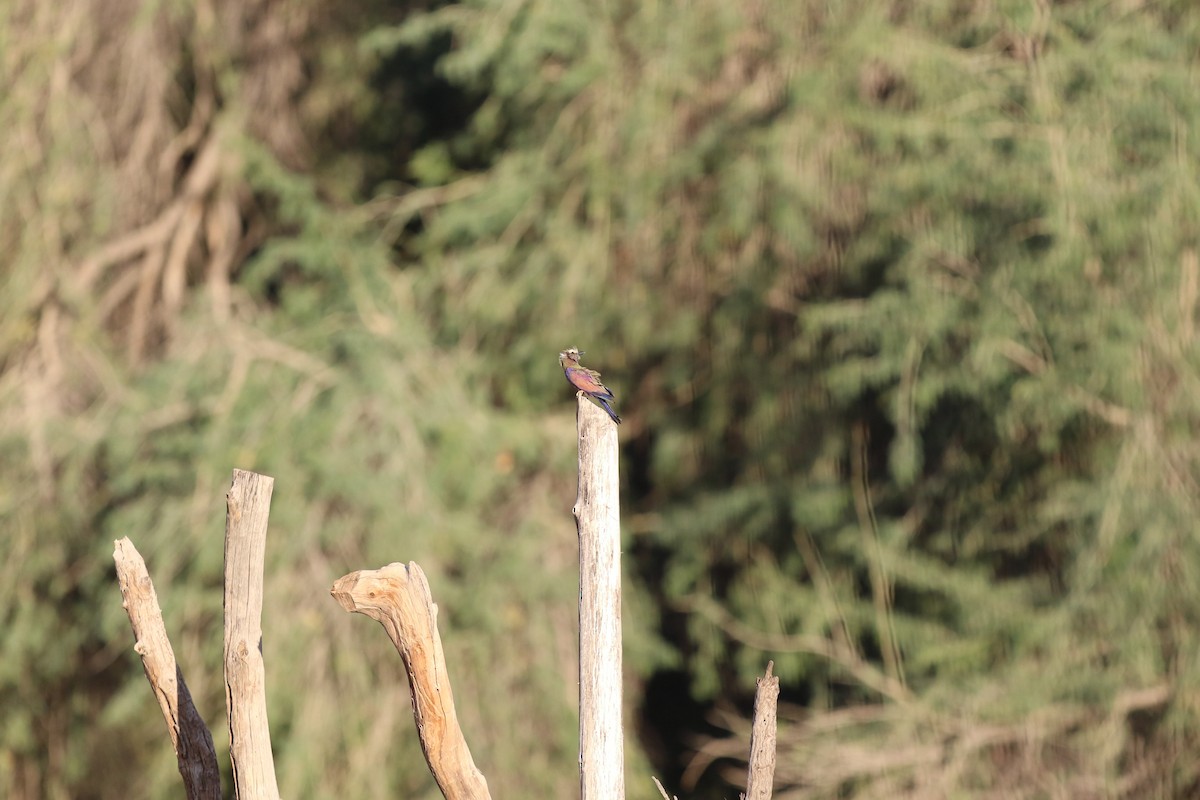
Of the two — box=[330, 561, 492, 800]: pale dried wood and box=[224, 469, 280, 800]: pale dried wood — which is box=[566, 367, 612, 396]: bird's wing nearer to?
box=[330, 561, 492, 800]: pale dried wood

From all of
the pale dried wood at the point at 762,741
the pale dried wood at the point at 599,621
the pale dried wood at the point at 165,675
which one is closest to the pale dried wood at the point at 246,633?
the pale dried wood at the point at 165,675

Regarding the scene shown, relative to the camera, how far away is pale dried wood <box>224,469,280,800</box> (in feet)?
6.84

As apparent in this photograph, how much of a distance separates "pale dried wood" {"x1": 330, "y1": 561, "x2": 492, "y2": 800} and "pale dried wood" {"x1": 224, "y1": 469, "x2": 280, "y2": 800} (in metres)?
0.14

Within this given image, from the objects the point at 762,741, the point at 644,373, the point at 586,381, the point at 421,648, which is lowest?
the point at 644,373

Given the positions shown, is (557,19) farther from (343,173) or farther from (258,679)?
(258,679)

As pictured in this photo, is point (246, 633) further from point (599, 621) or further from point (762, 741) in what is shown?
point (762, 741)

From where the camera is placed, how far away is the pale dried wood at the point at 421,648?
81.2 inches

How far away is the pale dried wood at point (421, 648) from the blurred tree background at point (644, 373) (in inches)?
106

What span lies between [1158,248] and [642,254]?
2121mm

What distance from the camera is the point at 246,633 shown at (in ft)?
7.00

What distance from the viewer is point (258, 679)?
2.16m

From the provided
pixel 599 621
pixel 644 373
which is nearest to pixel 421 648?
pixel 599 621

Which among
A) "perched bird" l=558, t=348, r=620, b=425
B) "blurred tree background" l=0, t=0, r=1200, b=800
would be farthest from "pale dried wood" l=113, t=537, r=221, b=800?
"blurred tree background" l=0, t=0, r=1200, b=800

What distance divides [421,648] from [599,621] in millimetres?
280
